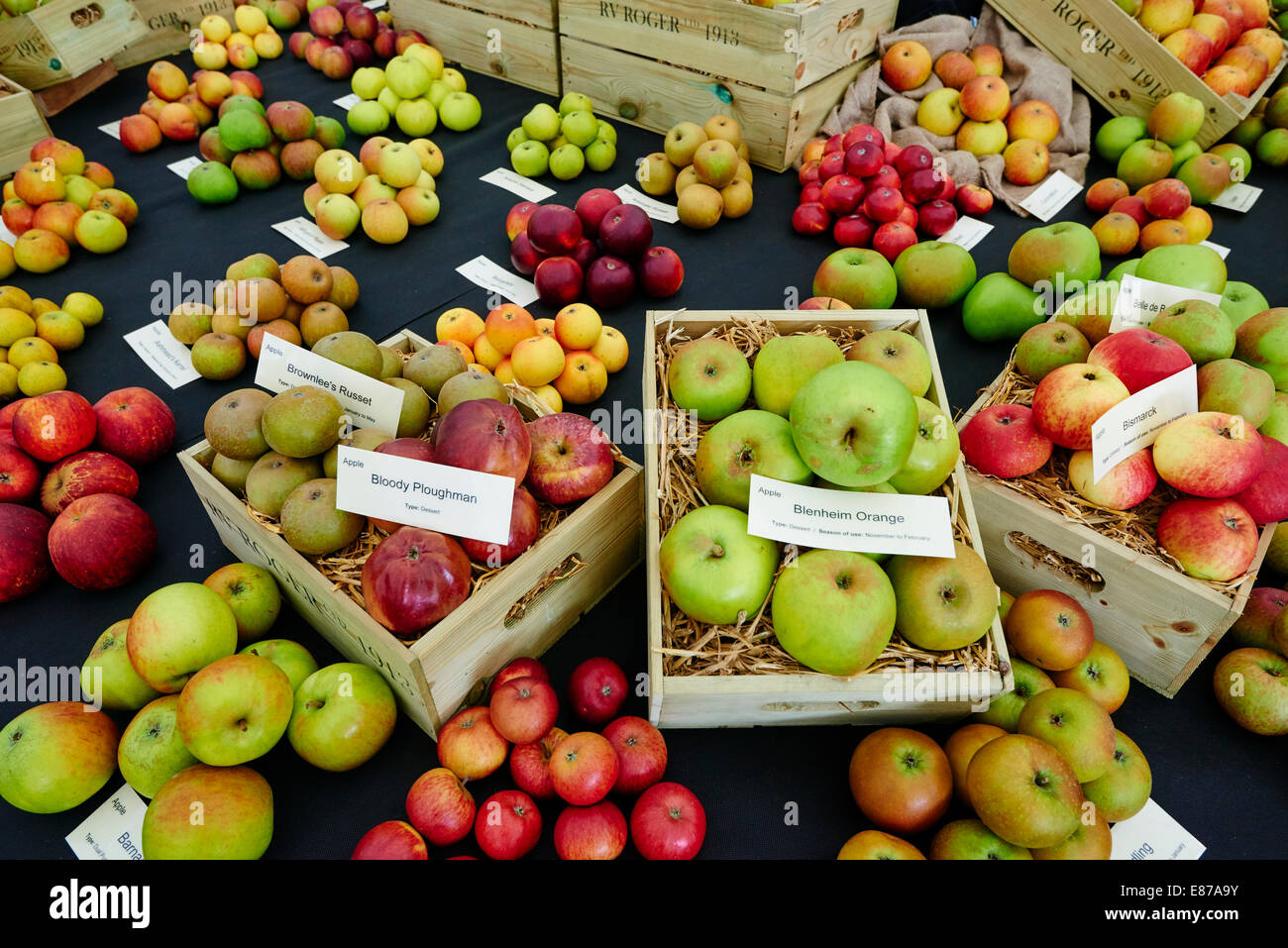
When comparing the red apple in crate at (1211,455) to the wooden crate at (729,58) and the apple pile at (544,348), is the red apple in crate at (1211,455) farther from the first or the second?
the wooden crate at (729,58)

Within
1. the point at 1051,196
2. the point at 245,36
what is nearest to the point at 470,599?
the point at 1051,196

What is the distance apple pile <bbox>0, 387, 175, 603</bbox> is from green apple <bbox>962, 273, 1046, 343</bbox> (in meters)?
2.60

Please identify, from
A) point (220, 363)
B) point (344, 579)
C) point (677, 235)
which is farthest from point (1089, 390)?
point (220, 363)

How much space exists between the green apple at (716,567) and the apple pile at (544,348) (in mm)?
854

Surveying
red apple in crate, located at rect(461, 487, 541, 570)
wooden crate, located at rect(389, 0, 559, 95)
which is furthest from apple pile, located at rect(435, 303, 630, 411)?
wooden crate, located at rect(389, 0, 559, 95)

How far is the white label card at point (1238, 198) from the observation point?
120 inches

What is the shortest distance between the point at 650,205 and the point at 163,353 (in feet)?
6.58

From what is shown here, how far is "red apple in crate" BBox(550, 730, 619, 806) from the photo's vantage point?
130 cm

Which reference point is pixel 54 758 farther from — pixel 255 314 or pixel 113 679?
pixel 255 314

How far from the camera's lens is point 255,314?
2258mm

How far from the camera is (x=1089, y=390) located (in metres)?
1.56

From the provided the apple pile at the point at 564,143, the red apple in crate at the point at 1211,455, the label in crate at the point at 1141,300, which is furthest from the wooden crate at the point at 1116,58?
the red apple in crate at the point at 1211,455
